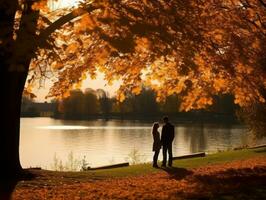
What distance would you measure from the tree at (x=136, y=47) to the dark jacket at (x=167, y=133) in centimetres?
176

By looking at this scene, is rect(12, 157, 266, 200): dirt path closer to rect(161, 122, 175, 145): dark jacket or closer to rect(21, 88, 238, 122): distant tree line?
rect(161, 122, 175, 145): dark jacket

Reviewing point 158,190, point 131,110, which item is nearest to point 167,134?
point 158,190

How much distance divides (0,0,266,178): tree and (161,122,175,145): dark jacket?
176 cm

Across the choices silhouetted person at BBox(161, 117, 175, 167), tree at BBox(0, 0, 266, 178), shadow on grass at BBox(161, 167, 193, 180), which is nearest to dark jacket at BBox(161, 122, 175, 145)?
silhouetted person at BBox(161, 117, 175, 167)

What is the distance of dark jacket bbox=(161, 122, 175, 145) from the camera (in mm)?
20906

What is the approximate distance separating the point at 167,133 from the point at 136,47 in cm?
755

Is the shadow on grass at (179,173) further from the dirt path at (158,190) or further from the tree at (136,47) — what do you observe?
the tree at (136,47)

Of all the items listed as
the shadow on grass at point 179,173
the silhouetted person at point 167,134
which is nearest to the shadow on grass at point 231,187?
the shadow on grass at point 179,173

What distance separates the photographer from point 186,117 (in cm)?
12519

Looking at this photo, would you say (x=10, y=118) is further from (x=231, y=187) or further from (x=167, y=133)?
(x=167, y=133)

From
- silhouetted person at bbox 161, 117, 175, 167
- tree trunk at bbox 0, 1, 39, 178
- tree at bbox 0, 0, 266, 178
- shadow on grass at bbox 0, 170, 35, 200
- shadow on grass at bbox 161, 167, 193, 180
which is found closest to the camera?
tree at bbox 0, 0, 266, 178

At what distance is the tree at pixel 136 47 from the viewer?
10.6 metres

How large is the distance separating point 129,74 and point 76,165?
13220 millimetres

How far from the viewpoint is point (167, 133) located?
21031 mm
